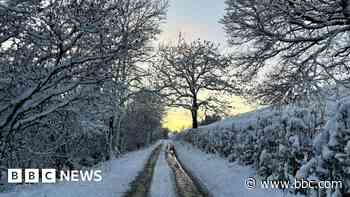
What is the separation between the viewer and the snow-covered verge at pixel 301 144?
26.7ft

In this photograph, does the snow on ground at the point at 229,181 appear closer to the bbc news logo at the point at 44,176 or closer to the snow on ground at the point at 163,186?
Result: the snow on ground at the point at 163,186

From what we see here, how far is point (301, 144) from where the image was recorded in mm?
10406

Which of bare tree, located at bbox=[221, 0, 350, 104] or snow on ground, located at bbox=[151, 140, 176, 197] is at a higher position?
bare tree, located at bbox=[221, 0, 350, 104]

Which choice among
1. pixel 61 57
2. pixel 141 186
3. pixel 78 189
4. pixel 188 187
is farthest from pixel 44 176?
pixel 61 57

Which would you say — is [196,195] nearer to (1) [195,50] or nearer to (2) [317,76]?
(2) [317,76]

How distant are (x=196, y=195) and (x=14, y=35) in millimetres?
6439

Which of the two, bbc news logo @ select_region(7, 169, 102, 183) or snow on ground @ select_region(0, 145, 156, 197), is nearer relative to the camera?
snow on ground @ select_region(0, 145, 156, 197)

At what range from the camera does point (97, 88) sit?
11781 millimetres

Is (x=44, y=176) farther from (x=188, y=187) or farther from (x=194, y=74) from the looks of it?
(x=194, y=74)

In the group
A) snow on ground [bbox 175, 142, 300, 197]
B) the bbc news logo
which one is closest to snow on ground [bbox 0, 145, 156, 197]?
the bbc news logo

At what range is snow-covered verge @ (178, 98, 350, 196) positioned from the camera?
8133 millimetres

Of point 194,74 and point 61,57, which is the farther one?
point 194,74

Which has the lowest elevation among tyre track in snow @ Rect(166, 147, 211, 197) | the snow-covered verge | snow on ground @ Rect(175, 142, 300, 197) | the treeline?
tyre track in snow @ Rect(166, 147, 211, 197)

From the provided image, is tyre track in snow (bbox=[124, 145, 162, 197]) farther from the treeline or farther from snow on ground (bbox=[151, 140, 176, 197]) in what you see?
the treeline
